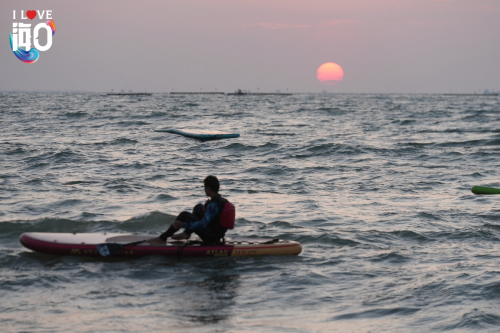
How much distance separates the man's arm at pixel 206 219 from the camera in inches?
381

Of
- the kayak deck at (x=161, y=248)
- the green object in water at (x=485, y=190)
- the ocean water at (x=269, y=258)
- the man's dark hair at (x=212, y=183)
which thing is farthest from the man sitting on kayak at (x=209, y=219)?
the green object in water at (x=485, y=190)

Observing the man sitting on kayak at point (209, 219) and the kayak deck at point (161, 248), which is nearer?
the man sitting on kayak at point (209, 219)

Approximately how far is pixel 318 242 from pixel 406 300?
3.60 metres

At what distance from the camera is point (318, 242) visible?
11594mm

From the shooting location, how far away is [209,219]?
32.0 ft

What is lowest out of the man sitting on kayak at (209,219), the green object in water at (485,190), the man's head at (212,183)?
the green object in water at (485,190)

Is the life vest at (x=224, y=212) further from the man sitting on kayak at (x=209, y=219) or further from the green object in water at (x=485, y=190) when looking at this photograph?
the green object in water at (x=485, y=190)

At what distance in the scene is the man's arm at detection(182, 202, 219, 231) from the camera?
9.69 meters

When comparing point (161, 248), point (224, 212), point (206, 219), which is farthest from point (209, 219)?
point (161, 248)

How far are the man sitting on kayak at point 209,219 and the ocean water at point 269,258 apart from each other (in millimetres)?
483

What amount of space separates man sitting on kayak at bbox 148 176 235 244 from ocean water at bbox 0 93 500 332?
483mm

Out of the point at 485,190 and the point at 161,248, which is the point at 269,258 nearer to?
the point at 161,248

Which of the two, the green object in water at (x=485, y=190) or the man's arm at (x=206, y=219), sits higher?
the man's arm at (x=206, y=219)

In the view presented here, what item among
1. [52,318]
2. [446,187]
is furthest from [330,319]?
[446,187]
